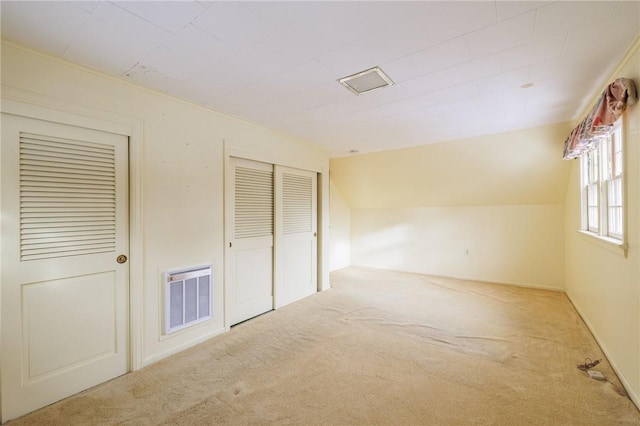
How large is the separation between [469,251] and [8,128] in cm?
594

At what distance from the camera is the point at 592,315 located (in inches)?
113

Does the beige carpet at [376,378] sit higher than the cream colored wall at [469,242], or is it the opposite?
the cream colored wall at [469,242]

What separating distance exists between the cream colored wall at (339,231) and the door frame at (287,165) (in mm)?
1436

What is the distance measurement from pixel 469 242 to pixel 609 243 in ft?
9.26

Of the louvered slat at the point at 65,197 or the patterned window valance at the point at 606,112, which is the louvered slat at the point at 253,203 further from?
the patterned window valance at the point at 606,112

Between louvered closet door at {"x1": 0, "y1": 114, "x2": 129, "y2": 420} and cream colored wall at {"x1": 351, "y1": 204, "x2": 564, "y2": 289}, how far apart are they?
4.82 m

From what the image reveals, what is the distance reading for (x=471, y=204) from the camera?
505 cm

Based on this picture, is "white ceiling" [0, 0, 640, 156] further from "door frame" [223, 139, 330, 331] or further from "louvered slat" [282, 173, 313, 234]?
"louvered slat" [282, 173, 313, 234]

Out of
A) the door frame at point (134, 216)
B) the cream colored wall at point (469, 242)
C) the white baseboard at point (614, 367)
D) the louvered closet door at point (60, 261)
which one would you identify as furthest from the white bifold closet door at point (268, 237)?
the white baseboard at point (614, 367)

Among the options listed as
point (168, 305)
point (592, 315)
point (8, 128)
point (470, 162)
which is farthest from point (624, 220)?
point (8, 128)

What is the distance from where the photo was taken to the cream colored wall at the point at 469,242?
4.49 metres

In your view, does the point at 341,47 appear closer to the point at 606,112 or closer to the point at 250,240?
the point at 606,112

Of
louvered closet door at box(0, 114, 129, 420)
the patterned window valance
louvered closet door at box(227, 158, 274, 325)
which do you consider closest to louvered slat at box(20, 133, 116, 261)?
louvered closet door at box(0, 114, 129, 420)

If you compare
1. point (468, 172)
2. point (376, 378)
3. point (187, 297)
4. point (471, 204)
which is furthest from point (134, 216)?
point (471, 204)
